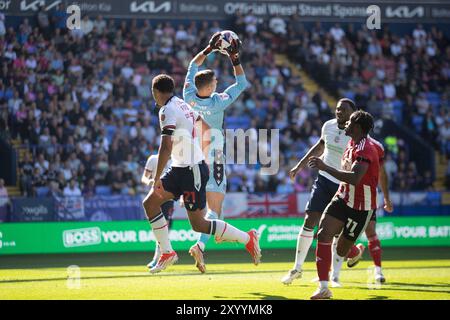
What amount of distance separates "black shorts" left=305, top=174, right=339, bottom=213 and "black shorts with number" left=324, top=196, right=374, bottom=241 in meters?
1.59

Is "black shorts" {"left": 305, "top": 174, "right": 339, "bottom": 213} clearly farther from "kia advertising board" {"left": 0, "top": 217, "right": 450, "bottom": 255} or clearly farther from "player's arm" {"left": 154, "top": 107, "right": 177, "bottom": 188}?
"kia advertising board" {"left": 0, "top": 217, "right": 450, "bottom": 255}

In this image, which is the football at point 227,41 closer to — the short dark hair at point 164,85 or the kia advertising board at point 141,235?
the short dark hair at point 164,85

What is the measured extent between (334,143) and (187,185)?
226 centimetres

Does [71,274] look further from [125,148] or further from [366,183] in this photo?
[125,148]

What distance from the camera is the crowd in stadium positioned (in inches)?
902

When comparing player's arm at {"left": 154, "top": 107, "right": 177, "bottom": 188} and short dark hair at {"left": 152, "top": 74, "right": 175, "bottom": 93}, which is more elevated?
short dark hair at {"left": 152, "top": 74, "right": 175, "bottom": 93}

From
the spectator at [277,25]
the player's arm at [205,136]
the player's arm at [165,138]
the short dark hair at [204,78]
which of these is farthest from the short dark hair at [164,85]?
the spectator at [277,25]

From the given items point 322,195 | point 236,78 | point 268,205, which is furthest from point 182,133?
point 268,205

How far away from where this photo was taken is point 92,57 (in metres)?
25.6

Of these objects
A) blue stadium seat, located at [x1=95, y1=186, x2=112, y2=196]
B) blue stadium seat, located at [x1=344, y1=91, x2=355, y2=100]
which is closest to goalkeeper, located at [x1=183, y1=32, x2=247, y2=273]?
blue stadium seat, located at [x1=95, y1=186, x2=112, y2=196]

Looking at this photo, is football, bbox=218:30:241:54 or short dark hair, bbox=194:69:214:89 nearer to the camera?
football, bbox=218:30:241:54

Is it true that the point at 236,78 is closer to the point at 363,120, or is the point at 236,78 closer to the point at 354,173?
→ the point at 363,120

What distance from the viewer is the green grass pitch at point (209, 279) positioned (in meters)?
10.3

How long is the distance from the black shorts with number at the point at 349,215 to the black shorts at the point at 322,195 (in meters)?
1.59
